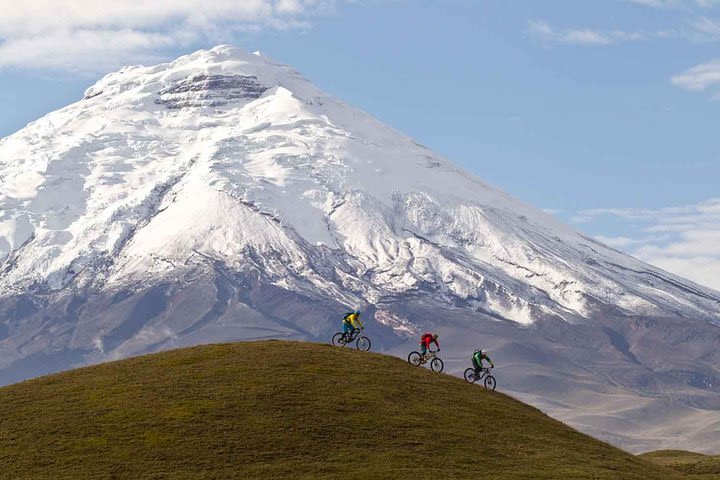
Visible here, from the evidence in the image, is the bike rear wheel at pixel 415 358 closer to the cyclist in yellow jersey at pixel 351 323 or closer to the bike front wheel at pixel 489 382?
the cyclist in yellow jersey at pixel 351 323

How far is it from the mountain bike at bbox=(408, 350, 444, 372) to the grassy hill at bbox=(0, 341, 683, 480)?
3829mm

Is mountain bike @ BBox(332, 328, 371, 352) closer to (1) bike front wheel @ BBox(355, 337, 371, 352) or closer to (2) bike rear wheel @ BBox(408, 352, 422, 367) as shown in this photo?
(1) bike front wheel @ BBox(355, 337, 371, 352)

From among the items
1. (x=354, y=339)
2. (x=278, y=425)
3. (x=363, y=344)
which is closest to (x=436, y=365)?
(x=363, y=344)

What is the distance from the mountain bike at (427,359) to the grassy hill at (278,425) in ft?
12.6

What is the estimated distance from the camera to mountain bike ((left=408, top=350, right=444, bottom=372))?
9612 cm

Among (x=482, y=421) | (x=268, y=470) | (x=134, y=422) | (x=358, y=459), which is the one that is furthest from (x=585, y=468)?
(x=134, y=422)

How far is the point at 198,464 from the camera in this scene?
2766 inches

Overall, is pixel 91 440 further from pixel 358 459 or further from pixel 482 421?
pixel 482 421

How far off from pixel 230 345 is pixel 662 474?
33.4 metres

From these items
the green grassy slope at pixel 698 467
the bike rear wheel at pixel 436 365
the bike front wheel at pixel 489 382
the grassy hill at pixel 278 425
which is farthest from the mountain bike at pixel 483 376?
Result: the green grassy slope at pixel 698 467

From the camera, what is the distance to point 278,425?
75.9 m

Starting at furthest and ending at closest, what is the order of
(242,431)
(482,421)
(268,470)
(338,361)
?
1. (338,361)
2. (482,421)
3. (242,431)
4. (268,470)

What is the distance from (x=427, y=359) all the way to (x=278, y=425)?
22.7 meters

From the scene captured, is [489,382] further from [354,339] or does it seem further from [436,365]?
[354,339]
